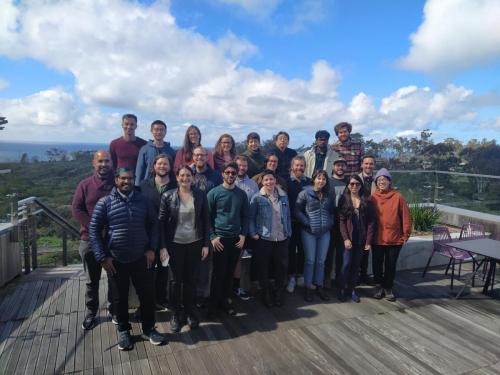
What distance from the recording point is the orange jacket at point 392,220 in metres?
4.14

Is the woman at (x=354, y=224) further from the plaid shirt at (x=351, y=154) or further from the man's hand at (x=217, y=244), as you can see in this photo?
the man's hand at (x=217, y=244)

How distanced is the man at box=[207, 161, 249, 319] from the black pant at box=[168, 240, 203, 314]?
26 cm

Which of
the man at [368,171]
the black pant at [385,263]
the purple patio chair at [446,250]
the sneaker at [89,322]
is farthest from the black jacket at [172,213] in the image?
the purple patio chair at [446,250]

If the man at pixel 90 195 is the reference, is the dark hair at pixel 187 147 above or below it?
above

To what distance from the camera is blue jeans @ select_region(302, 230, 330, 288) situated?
409cm

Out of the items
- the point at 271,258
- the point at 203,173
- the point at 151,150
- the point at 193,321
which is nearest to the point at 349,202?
the point at 271,258

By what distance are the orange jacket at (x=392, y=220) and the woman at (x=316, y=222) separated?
0.64 metres

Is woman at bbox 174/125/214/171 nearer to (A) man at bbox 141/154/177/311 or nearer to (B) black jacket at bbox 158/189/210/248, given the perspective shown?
(A) man at bbox 141/154/177/311

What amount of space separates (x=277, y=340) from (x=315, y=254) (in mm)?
1252

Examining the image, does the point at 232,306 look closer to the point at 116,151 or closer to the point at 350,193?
the point at 350,193

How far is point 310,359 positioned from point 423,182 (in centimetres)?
621

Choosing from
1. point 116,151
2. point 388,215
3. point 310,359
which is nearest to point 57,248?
point 116,151

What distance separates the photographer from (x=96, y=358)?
2.91 m

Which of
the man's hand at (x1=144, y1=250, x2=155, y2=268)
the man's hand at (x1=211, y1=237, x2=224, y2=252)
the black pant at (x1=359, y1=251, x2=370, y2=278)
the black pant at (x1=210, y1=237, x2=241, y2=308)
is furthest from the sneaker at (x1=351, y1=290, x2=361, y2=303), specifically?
the man's hand at (x1=144, y1=250, x2=155, y2=268)
